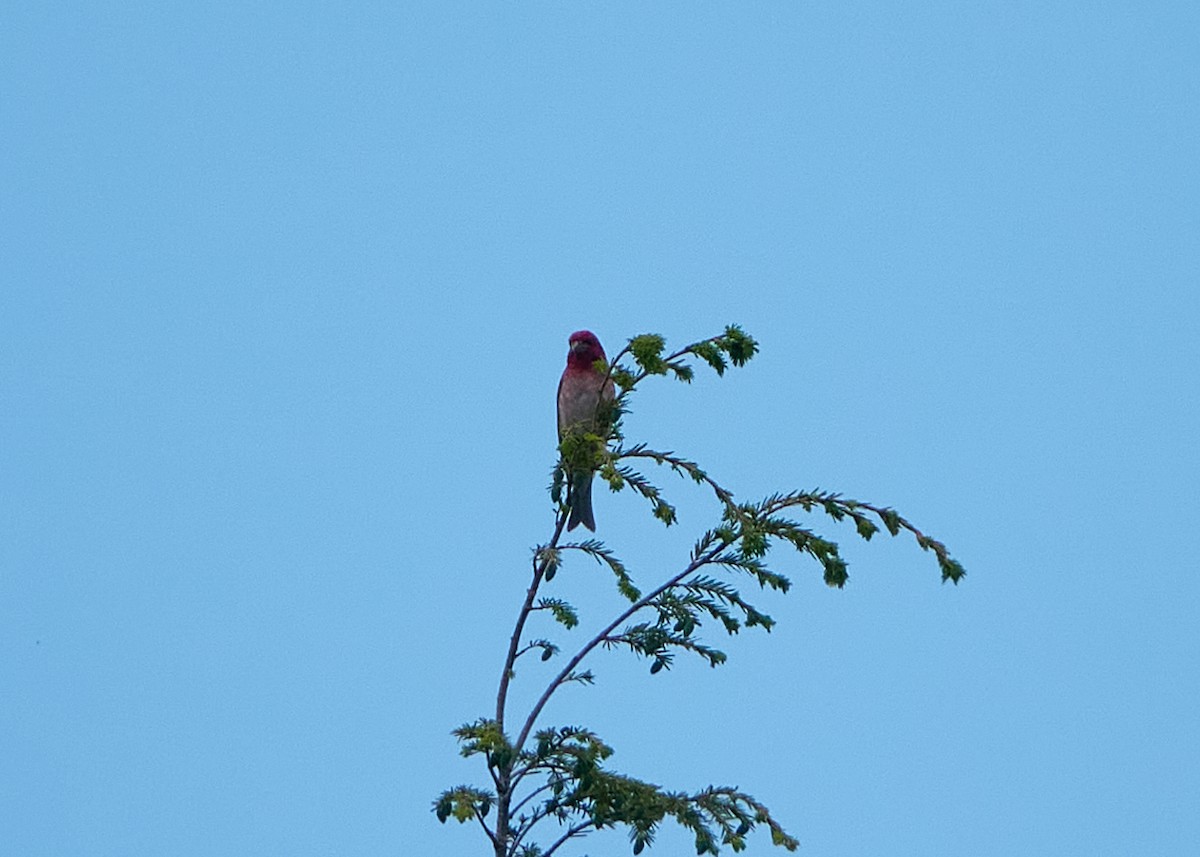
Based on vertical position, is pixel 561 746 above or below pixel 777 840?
above

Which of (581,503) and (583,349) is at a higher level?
(583,349)

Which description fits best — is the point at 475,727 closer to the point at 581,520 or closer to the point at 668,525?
the point at 668,525

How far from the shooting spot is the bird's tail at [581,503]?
20.3ft

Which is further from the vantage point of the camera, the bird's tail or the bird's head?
the bird's head

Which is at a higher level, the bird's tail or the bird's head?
the bird's head

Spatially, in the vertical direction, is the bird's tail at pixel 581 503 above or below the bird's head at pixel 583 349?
below

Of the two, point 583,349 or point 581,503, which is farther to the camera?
point 583,349

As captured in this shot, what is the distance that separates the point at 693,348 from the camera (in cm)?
579

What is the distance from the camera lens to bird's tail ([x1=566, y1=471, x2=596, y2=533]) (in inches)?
244

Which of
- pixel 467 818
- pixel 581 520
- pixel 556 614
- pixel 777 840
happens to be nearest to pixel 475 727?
pixel 467 818

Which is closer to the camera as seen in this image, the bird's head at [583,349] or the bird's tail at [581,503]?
the bird's tail at [581,503]

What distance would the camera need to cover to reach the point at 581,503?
831 cm

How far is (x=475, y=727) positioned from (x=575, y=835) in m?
0.69

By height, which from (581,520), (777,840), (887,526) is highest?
(581,520)
